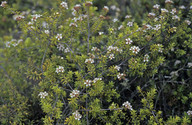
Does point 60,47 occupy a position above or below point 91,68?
above

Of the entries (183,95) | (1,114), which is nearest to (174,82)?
(183,95)

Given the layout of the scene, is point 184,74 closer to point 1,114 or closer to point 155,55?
point 155,55

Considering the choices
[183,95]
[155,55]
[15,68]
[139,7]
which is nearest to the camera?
[155,55]

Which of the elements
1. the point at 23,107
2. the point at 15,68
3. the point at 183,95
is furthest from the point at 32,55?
the point at 183,95

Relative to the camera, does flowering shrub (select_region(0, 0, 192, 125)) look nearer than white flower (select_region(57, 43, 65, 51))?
Yes

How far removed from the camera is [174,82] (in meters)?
2.59

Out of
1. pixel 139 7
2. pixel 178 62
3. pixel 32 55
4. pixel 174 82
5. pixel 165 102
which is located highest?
pixel 139 7

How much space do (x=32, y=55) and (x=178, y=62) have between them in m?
1.99

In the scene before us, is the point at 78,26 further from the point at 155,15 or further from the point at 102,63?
the point at 155,15

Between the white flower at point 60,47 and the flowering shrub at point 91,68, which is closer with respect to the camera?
the flowering shrub at point 91,68

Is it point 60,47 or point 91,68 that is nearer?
point 91,68

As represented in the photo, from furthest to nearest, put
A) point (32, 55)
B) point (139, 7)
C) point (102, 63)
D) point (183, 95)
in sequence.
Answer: point (139, 7) → point (32, 55) → point (183, 95) → point (102, 63)

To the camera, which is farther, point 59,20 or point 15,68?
point 15,68

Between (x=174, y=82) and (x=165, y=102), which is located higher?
(x=174, y=82)
